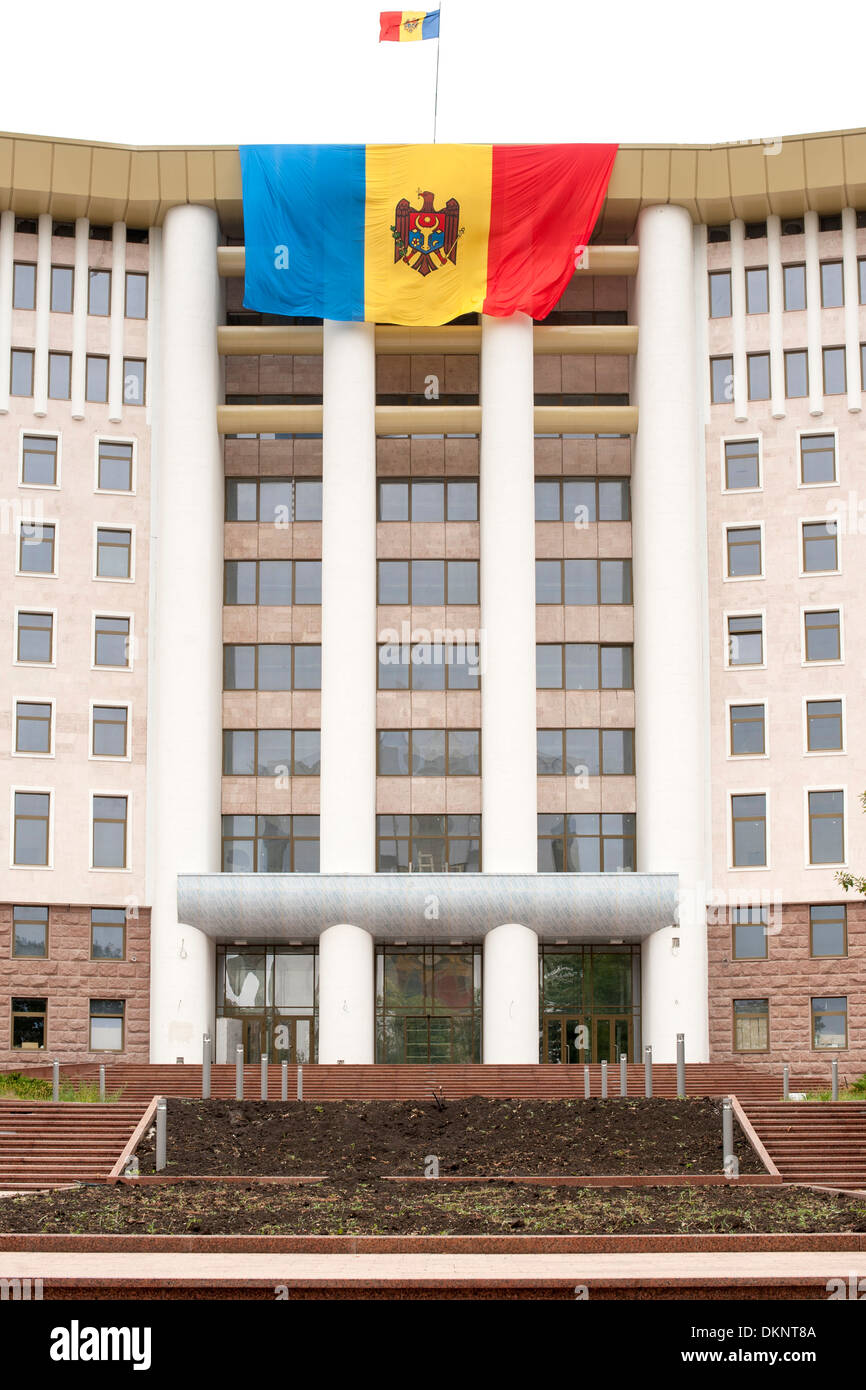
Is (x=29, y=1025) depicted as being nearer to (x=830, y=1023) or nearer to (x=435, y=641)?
(x=435, y=641)

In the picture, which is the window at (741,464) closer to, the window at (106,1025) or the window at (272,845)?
the window at (272,845)

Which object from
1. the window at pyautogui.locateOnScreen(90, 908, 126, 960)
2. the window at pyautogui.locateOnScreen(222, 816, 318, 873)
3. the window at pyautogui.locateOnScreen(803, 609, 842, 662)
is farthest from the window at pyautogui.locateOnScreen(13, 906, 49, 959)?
the window at pyautogui.locateOnScreen(803, 609, 842, 662)

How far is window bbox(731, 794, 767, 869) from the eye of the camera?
46.1m

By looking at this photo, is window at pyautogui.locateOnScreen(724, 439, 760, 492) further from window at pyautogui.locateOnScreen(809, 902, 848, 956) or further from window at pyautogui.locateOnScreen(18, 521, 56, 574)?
window at pyautogui.locateOnScreen(18, 521, 56, 574)

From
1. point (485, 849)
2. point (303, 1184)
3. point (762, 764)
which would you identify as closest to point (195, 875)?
point (485, 849)

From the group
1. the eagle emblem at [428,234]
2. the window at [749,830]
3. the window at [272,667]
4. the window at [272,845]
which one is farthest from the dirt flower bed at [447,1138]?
the eagle emblem at [428,234]

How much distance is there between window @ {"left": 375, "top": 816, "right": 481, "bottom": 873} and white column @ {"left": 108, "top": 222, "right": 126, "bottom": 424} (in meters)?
14.3

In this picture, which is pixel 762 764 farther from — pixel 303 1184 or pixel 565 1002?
pixel 303 1184

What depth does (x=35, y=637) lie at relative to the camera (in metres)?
47.3

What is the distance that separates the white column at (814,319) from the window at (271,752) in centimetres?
1715

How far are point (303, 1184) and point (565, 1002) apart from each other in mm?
24919

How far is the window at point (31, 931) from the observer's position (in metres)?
45.7

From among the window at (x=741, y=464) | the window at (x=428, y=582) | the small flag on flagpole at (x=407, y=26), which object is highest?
the small flag on flagpole at (x=407, y=26)

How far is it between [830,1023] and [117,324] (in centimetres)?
2820
